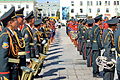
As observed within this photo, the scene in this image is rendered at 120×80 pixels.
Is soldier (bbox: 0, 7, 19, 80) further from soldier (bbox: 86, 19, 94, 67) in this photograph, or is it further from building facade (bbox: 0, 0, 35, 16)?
building facade (bbox: 0, 0, 35, 16)

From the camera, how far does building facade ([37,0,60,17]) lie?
419 feet

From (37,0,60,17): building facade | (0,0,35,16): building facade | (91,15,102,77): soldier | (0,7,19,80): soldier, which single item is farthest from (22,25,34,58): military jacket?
(37,0,60,17): building facade

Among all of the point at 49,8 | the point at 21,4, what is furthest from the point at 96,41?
the point at 49,8

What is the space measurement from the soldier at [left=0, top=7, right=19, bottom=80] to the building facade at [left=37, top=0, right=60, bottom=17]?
4754 inches

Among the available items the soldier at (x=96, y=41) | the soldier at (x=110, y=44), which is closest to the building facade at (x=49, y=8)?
the soldier at (x=96, y=41)

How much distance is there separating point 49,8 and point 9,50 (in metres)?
128

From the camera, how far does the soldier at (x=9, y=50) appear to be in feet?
16.4

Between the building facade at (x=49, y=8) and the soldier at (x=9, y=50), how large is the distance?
121 m

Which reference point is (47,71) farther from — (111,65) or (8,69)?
(8,69)

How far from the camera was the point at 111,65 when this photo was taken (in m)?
6.57

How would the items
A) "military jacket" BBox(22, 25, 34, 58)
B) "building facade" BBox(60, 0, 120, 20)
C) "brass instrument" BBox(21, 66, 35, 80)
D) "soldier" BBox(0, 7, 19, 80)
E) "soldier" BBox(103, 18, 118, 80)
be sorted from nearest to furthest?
"soldier" BBox(0, 7, 19, 80), "brass instrument" BBox(21, 66, 35, 80), "soldier" BBox(103, 18, 118, 80), "military jacket" BBox(22, 25, 34, 58), "building facade" BBox(60, 0, 120, 20)

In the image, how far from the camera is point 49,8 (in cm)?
13175

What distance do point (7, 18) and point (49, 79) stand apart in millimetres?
3897

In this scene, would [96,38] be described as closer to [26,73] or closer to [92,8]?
[26,73]
